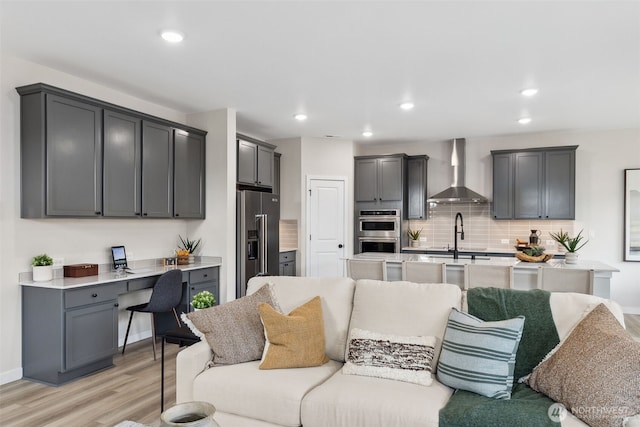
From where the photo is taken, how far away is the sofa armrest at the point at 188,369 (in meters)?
2.42

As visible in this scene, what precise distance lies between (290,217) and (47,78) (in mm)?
3983

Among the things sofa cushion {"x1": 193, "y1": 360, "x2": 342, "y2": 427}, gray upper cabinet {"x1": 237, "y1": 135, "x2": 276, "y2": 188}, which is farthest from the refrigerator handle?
sofa cushion {"x1": 193, "y1": 360, "x2": 342, "y2": 427}

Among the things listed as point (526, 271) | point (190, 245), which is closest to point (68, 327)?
point (190, 245)

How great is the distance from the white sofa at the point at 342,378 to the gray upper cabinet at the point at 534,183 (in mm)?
4505

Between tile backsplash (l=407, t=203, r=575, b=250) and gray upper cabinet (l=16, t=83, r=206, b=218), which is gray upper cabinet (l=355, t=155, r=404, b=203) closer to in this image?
tile backsplash (l=407, t=203, r=575, b=250)

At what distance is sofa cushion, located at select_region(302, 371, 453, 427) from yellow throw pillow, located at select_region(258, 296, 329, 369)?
0.94 ft

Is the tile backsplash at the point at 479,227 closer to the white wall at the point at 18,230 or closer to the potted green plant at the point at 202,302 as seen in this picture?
the white wall at the point at 18,230

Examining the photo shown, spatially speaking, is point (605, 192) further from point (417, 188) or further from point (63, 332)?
point (63, 332)

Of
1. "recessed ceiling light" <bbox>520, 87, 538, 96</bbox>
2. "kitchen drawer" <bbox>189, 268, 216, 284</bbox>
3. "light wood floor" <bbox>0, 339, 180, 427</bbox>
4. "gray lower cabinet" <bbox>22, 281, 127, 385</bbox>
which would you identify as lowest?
"light wood floor" <bbox>0, 339, 180, 427</bbox>

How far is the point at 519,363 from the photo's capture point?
2.19 meters

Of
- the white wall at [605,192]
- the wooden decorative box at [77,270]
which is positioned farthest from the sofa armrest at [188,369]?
the white wall at [605,192]

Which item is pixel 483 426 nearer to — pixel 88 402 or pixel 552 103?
pixel 88 402

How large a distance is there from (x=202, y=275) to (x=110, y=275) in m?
1.05

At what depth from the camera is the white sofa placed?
2018 mm
